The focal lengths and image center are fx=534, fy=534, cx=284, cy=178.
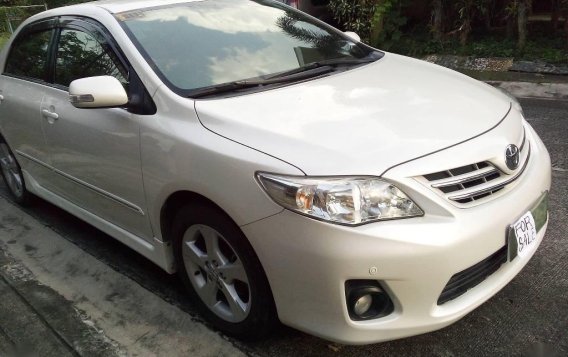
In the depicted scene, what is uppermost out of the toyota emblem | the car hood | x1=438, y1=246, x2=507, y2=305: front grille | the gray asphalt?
the car hood

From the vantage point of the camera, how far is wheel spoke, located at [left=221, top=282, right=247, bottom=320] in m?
2.35

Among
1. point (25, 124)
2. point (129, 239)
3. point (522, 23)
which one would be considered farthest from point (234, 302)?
point (522, 23)

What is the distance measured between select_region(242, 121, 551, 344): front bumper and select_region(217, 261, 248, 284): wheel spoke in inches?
7.8

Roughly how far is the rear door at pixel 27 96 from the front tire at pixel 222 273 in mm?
1520

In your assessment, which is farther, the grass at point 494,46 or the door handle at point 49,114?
the grass at point 494,46

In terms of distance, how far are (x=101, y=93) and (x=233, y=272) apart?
1.05 m

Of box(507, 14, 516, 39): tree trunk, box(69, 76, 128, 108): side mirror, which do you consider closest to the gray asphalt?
box(69, 76, 128, 108): side mirror

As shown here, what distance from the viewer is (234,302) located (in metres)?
2.36

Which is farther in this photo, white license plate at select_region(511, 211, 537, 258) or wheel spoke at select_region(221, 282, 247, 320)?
wheel spoke at select_region(221, 282, 247, 320)

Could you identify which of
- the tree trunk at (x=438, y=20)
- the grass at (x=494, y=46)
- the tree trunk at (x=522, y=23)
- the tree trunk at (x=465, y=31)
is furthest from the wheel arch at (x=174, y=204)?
the tree trunk at (x=438, y=20)

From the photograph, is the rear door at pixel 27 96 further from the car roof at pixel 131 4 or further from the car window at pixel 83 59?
the car roof at pixel 131 4

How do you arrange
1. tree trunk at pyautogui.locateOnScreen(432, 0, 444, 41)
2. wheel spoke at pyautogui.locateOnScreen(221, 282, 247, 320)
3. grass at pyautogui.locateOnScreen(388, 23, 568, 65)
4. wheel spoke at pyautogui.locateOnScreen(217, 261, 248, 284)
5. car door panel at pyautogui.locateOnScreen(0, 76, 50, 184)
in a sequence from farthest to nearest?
1. tree trunk at pyautogui.locateOnScreen(432, 0, 444, 41)
2. grass at pyautogui.locateOnScreen(388, 23, 568, 65)
3. car door panel at pyautogui.locateOnScreen(0, 76, 50, 184)
4. wheel spoke at pyautogui.locateOnScreen(221, 282, 247, 320)
5. wheel spoke at pyautogui.locateOnScreen(217, 261, 248, 284)

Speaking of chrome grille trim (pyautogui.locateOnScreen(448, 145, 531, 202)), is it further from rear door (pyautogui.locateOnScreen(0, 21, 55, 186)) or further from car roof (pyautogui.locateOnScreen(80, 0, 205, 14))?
rear door (pyautogui.locateOnScreen(0, 21, 55, 186))

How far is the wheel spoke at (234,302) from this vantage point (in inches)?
92.4
